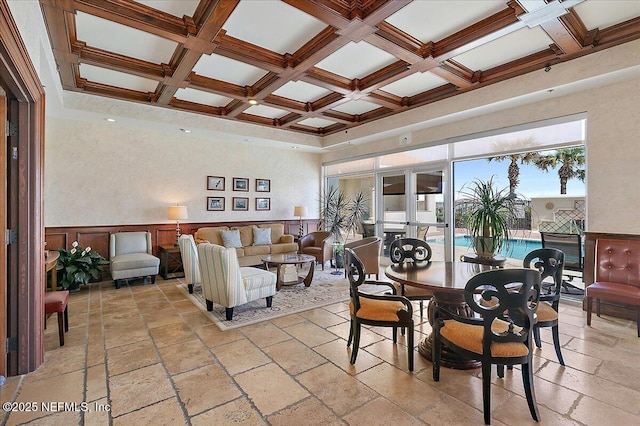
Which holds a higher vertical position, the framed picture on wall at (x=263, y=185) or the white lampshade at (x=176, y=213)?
the framed picture on wall at (x=263, y=185)

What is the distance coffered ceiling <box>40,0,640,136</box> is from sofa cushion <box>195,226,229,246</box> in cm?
259

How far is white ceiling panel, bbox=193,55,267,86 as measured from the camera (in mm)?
3926

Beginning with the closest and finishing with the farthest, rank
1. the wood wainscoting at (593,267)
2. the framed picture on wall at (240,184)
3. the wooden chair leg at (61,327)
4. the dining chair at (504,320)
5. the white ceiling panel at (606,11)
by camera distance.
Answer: the dining chair at (504,320)
the white ceiling panel at (606,11)
the wooden chair leg at (61,327)
the wood wainscoting at (593,267)
the framed picture on wall at (240,184)

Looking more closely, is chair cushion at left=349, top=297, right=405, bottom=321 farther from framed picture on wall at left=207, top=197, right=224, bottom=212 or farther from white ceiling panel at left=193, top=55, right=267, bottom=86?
framed picture on wall at left=207, top=197, right=224, bottom=212

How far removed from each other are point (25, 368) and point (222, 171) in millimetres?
5028

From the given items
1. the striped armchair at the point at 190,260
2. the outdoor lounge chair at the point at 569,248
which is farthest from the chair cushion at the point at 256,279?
the outdoor lounge chair at the point at 569,248

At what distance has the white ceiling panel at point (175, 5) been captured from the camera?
280 cm

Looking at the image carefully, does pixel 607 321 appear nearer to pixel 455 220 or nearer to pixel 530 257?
pixel 530 257

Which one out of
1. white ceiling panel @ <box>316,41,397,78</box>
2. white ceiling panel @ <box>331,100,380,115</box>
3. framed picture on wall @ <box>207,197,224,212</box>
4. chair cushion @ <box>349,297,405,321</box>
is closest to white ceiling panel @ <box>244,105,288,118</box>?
white ceiling panel @ <box>331,100,380,115</box>

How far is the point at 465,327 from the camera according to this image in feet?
7.14

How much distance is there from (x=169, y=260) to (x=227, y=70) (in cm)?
374

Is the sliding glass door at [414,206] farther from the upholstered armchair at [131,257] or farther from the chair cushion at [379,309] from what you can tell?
the upholstered armchair at [131,257]

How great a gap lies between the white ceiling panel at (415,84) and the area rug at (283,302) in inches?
129

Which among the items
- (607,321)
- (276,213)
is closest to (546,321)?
(607,321)
